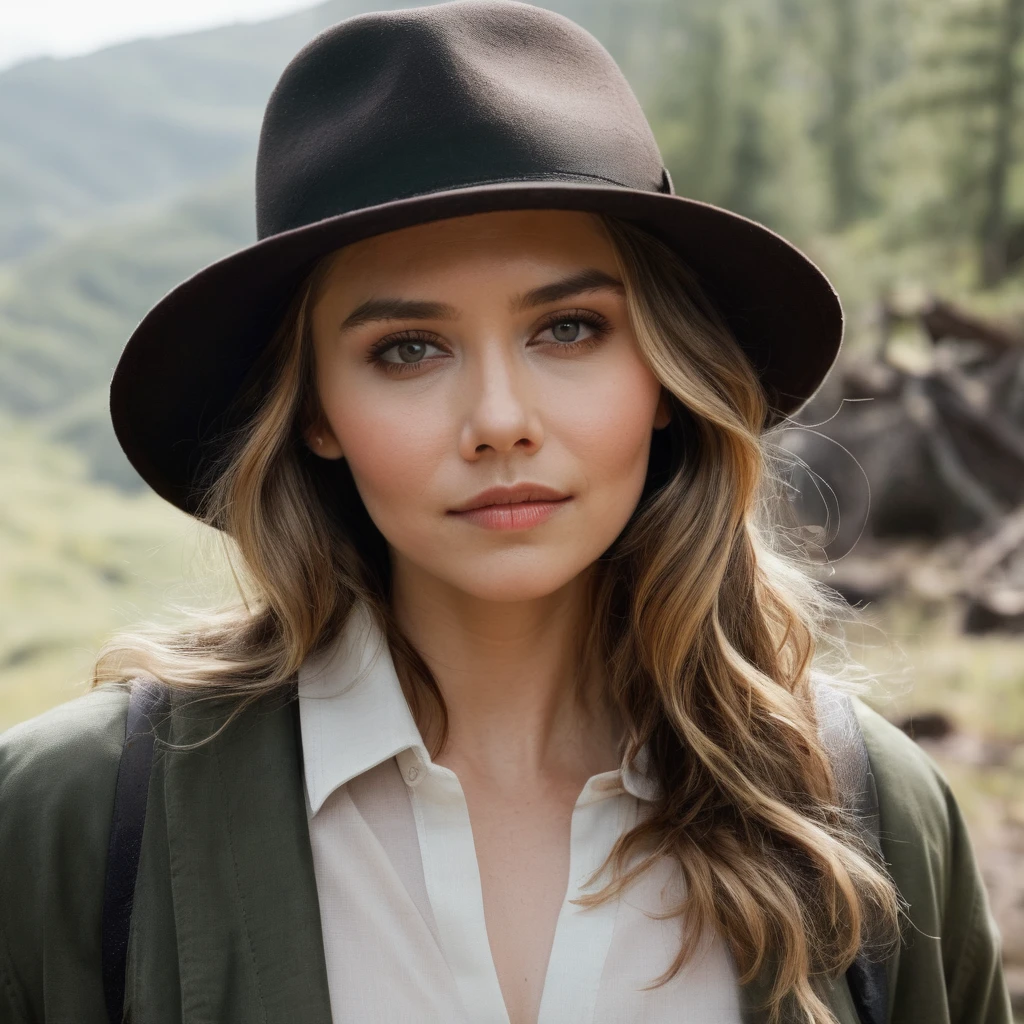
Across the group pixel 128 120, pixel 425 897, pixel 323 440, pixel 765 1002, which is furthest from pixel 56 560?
pixel 128 120

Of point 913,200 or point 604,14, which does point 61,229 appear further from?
point 913,200

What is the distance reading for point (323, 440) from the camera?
1983 millimetres

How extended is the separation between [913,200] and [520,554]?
2088 centimetres

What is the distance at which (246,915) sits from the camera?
1.63m

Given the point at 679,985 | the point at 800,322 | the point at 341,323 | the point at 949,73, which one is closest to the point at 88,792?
the point at 341,323

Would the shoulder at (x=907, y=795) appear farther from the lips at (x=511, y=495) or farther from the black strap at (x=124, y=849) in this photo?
the black strap at (x=124, y=849)

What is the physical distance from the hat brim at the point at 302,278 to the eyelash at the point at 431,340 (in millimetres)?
157

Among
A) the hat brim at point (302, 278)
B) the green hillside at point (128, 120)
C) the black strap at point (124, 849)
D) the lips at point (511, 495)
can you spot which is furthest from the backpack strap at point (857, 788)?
the green hillside at point (128, 120)

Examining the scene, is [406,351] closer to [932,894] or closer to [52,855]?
[52,855]

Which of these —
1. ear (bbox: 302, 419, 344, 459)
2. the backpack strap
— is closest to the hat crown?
ear (bbox: 302, 419, 344, 459)

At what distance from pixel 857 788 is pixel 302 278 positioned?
1.23 meters

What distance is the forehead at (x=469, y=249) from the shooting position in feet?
5.67

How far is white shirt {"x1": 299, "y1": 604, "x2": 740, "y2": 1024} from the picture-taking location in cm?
169

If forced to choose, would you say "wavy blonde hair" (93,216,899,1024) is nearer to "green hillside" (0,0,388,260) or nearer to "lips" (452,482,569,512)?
"lips" (452,482,569,512)
